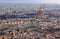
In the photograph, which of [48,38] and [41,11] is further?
[41,11]

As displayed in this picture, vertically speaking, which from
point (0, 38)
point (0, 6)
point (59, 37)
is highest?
point (0, 38)

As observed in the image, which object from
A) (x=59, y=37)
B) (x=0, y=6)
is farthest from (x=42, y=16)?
(x=0, y=6)

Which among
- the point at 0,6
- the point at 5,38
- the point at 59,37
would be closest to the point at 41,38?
the point at 59,37

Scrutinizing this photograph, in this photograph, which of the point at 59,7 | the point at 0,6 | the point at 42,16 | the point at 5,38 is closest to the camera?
the point at 5,38

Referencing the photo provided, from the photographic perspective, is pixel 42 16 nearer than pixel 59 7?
Yes

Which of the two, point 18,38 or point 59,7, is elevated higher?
point 18,38

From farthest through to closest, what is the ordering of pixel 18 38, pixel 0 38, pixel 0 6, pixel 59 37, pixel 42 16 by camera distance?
pixel 0 6 → pixel 42 16 → pixel 59 37 → pixel 18 38 → pixel 0 38

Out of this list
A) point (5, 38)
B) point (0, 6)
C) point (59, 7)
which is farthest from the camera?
point (0, 6)

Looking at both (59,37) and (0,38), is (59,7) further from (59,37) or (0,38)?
(0,38)

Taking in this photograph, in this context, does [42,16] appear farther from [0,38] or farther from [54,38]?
[0,38]
